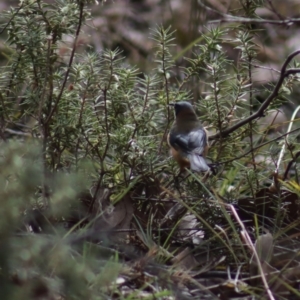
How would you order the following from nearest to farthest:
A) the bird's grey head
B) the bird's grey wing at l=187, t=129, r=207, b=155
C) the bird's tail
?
the bird's tail < the bird's grey head < the bird's grey wing at l=187, t=129, r=207, b=155

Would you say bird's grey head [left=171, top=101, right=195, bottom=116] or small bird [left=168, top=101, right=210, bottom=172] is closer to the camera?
small bird [left=168, top=101, right=210, bottom=172]

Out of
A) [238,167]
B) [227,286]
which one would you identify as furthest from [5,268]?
[238,167]

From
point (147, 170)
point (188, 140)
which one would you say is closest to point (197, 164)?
point (147, 170)

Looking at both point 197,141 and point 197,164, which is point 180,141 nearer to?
point 197,141

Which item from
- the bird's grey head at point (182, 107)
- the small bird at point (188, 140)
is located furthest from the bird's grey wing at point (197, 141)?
the bird's grey head at point (182, 107)

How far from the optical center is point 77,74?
2803mm

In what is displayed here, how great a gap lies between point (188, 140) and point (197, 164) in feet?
1.21

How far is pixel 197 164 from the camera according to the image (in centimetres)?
292

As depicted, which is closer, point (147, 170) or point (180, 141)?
point (147, 170)

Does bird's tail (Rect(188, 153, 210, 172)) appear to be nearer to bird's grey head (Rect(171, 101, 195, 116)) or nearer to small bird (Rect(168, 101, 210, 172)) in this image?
small bird (Rect(168, 101, 210, 172))

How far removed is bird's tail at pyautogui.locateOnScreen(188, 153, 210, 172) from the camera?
289cm

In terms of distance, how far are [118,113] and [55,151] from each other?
28 centimetres

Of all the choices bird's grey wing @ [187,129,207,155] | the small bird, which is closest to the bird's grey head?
the small bird

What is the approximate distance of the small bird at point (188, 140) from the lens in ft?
9.63
